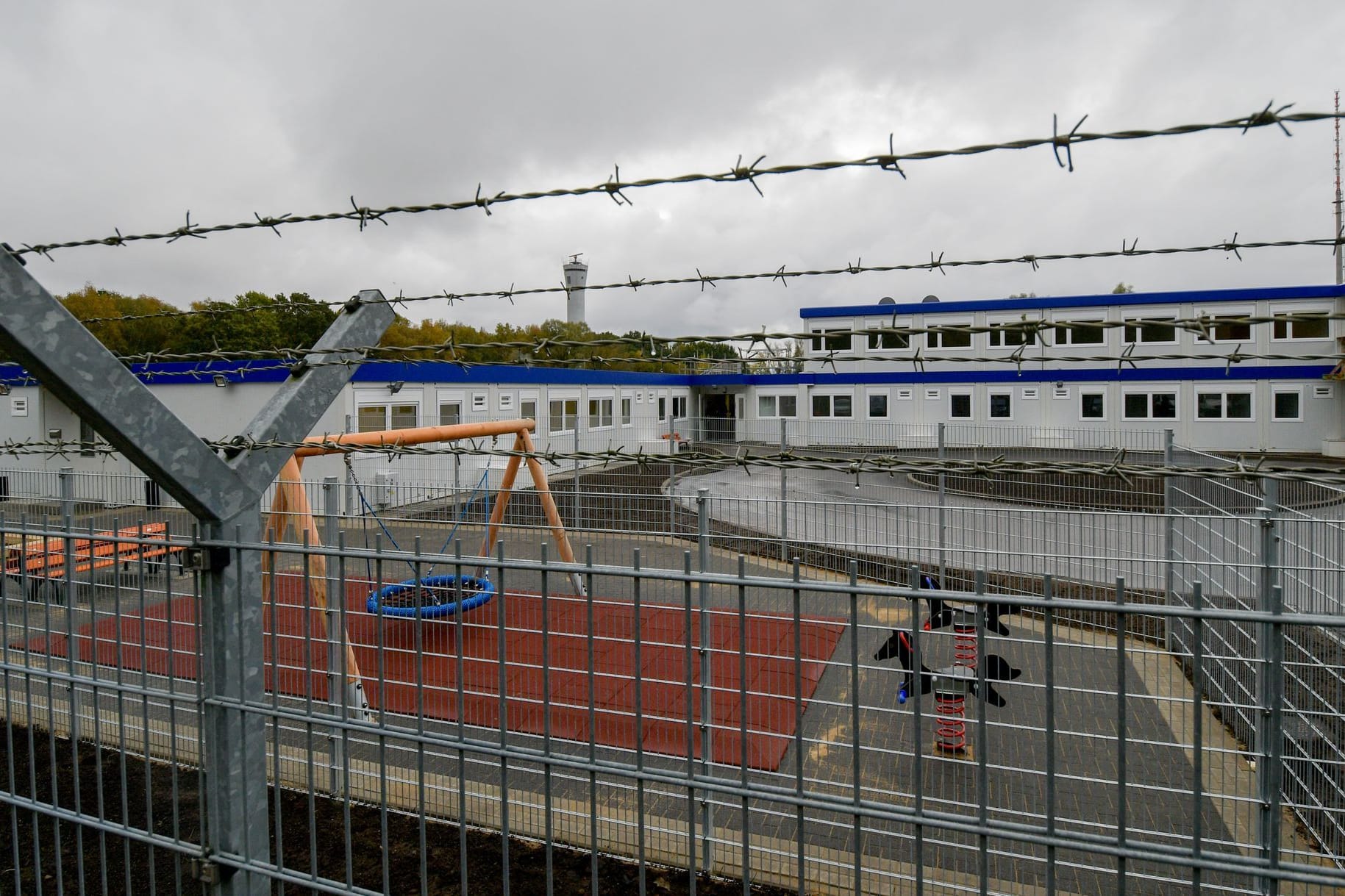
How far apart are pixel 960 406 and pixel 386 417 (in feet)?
76.0

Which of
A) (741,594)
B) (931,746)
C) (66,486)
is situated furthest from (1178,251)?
(66,486)

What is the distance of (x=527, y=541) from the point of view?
1002cm

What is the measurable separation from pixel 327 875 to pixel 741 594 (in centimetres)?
339

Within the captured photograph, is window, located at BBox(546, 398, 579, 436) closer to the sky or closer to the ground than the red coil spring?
closer to the sky

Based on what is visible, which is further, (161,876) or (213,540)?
(161,876)

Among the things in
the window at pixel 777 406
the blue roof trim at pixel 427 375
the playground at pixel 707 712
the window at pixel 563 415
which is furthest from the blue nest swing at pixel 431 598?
the window at pixel 777 406

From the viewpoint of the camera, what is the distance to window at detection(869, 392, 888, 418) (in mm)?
33750

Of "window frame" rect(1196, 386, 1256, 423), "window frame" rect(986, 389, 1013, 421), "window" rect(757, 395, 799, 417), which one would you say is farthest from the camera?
"window" rect(757, 395, 799, 417)

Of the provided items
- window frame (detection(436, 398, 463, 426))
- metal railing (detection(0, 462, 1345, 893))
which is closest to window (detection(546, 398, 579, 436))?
window frame (detection(436, 398, 463, 426))

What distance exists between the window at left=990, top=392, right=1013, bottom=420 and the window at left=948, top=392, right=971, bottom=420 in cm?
83

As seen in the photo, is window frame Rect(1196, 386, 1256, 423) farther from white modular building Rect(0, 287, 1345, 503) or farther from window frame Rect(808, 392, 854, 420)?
window frame Rect(808, 392, 854, 420)

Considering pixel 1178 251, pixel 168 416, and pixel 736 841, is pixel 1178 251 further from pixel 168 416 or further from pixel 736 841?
pixel 736 841

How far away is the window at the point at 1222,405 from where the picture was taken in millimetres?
29672

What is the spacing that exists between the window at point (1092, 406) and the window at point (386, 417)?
2438 centimetres
